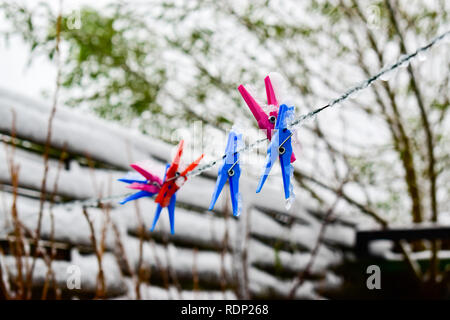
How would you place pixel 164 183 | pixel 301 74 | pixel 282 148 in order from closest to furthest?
pixel 282 148 → pixel 164 183 → pixel 301 74

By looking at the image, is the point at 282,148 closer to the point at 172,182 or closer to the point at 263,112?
the point at 263,112

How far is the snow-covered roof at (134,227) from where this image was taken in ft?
3.83

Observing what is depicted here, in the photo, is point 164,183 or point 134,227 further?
point 134,227

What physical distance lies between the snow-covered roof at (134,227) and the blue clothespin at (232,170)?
45 centimetres

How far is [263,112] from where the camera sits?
56 cm

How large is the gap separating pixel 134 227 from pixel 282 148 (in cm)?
95

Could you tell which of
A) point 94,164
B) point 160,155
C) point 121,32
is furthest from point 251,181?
point 121,32

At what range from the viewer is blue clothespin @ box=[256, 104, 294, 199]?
0.52 metres

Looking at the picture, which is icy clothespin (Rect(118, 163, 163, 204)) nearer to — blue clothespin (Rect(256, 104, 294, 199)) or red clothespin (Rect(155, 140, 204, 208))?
red clothespin (Rect(155, 140, 204, 208))

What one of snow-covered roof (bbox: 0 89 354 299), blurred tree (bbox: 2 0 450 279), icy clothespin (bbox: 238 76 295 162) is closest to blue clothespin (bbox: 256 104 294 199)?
icy clothespin (bbox: 238 76 295 162)

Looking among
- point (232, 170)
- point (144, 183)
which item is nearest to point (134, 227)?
point (144, 183)

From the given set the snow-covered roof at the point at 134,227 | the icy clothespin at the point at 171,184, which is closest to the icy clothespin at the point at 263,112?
the icy clothespin at the point at 171,184

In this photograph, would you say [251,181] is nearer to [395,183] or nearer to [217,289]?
[217,289]
